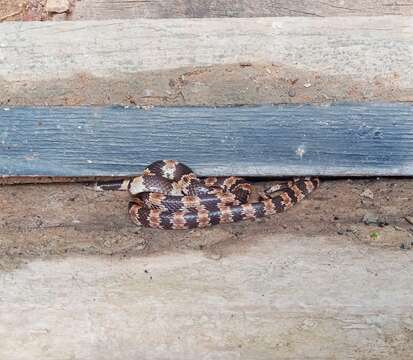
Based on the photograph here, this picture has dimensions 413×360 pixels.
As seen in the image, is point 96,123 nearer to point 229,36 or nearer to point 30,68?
point 30,68

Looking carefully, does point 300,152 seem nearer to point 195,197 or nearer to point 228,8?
point 195,197

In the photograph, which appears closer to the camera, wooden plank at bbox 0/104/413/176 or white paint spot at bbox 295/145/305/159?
wooden plank at bbox 0/104/413/176

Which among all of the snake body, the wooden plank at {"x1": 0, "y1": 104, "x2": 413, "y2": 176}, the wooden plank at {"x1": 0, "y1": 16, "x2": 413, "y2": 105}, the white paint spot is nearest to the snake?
the snake body

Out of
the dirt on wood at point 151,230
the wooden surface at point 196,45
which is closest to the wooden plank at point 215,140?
the dirt on wood at point 151,230

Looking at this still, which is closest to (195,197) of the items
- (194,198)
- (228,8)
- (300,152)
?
(194,198)

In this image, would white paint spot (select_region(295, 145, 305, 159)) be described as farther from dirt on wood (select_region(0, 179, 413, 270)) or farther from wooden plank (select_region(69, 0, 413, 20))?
wooden plank (select_region(69, 0, 413, 20))

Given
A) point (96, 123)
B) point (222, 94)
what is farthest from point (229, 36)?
point (96, 123)
